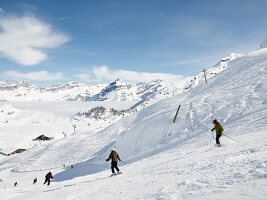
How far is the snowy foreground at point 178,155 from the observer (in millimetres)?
11711

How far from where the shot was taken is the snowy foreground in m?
11.7

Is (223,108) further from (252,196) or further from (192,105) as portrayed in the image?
(252,196)

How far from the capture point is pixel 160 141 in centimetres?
3972

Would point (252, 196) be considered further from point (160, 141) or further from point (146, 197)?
point (160, 141)

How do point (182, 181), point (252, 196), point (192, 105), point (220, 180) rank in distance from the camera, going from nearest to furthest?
point (252, 196) → point (220, 180) → point (182, 181) → point (192, 105)

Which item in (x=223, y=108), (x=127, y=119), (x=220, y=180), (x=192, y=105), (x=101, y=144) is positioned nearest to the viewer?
(x=220, y=180)

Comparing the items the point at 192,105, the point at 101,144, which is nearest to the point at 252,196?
the point at 192,105

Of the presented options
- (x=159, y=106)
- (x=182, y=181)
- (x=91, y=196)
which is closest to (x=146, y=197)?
(x=182, y=181)

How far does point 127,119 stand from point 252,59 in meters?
25.0

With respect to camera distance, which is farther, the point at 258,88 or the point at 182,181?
the point at 258,88

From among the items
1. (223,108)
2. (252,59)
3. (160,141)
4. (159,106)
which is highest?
(252,59)

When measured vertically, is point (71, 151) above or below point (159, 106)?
below

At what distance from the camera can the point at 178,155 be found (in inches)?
899

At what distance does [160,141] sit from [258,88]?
42.6 feet
